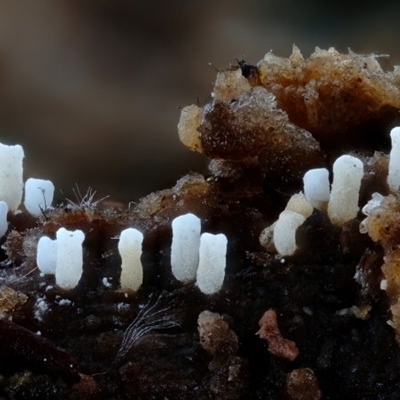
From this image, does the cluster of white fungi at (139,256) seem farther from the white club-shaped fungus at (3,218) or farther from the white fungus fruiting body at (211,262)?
the white club-shaped fungus at (3,218)

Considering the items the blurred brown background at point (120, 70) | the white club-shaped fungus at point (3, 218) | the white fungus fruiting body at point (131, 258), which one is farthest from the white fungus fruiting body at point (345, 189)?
the blurred brown background at point (120, 70)

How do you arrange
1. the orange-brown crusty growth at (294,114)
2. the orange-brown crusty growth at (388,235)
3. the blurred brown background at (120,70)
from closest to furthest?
the orange-brown crusty growth at (388,235) < the orange-brown crusty growth at (294,114) < the blurred brown background at (120,70)

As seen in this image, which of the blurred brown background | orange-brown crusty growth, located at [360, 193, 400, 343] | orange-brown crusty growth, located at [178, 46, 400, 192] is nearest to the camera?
orange-brown crusty growth, located at [360, 193, 400, 343]

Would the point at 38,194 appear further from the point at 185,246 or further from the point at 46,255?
the point at 185,246

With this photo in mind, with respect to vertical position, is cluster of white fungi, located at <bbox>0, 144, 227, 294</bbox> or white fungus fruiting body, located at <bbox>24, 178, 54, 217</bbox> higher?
white fungus fruiting body, located at <bbox>24, 178, 54, 217</bbox>

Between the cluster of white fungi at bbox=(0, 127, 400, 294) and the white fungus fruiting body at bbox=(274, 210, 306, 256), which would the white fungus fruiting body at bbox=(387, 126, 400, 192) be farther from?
the white fungus fruiting body at bbox=(274, 210, 306, 256)

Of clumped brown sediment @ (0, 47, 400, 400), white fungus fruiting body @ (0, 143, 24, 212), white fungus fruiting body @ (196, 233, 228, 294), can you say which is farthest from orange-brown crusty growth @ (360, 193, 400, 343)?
white fungus fruiting body @ (0, 143, 24, 212)

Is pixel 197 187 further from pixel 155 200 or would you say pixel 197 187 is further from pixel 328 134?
pixel 328 134
